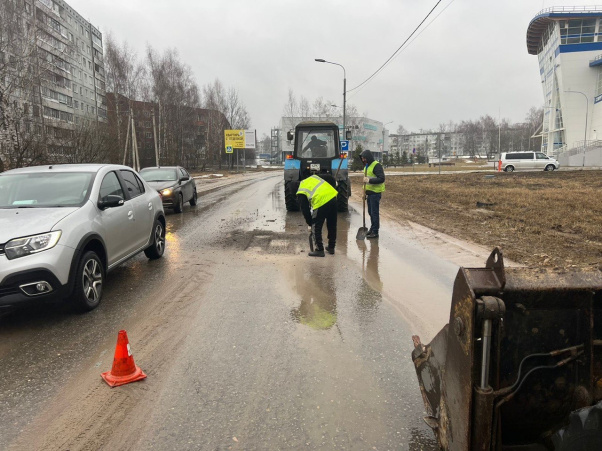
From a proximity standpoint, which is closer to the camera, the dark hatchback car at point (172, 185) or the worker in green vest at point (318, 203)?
the worker in green vest at point (318, 203)

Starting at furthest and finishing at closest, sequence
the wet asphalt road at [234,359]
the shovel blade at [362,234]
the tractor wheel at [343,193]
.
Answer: the tractor wheel at [343,193] < the shovel blade at [362,234] < the wet asphalt road at [234,359]

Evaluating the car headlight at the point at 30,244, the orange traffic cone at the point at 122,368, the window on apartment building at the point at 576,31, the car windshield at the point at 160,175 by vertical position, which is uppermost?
the window on apartment building at the point at 576,31

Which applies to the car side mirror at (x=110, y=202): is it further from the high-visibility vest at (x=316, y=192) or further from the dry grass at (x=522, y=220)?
the dry grass at (x=522, y=220)

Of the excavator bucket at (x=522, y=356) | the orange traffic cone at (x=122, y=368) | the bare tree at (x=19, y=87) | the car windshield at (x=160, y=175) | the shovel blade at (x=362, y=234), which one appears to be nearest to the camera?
the excavator bucket at (x=522, y=356)

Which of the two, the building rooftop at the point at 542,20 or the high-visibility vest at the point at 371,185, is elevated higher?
the building rooftop at the point at 542,20

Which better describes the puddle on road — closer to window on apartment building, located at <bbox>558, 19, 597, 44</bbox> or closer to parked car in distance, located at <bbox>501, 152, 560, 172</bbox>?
parked car in distance, located at <bbox>501, 152, 560, 172</bbox>

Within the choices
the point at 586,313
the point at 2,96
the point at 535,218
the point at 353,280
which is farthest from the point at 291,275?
the point at 2,96

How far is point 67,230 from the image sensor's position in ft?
15.2

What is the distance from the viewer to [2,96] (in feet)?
63.0

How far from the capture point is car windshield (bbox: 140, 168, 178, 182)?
14938 mm

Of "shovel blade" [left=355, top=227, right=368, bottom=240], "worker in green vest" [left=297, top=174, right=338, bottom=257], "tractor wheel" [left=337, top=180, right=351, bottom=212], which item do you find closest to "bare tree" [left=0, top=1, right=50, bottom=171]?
"tractor wheel" [left=337, top=180, right=351, bottom=212]

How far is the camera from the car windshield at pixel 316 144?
13586mm

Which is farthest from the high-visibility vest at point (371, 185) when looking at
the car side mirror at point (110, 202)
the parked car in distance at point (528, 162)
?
the parked car in distance at point (528, 162)

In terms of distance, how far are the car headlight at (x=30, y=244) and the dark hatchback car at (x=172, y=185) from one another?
31.4ft
